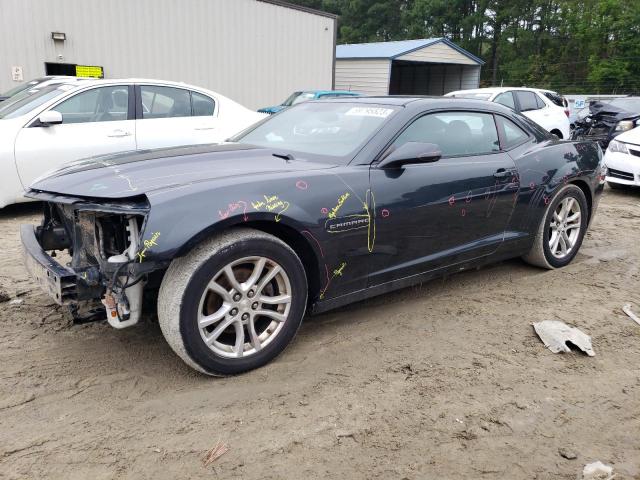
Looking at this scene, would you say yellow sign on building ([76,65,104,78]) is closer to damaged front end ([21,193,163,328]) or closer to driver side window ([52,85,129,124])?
driver side window ([52,85,129,124])

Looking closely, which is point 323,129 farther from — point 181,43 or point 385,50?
point 385,50

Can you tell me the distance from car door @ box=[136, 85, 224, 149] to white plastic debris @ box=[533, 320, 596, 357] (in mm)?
4372

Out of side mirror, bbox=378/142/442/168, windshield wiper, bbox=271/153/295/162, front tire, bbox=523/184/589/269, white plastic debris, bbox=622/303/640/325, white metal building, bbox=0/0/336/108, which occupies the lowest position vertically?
white plastic debris, bbox=622/303/640/325

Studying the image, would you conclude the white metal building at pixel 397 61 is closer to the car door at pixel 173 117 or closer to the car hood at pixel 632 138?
the car hood at pixel 632 138

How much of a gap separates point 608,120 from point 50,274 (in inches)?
525

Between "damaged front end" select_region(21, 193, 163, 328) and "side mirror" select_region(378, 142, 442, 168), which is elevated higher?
"side mirror" select_region(378, 142, 442, 168)

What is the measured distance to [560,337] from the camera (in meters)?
3.47

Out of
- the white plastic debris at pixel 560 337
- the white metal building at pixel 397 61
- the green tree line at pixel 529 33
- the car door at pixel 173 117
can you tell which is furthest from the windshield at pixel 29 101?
the green tree line at pixel 529 33

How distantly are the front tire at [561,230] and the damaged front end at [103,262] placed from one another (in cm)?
328

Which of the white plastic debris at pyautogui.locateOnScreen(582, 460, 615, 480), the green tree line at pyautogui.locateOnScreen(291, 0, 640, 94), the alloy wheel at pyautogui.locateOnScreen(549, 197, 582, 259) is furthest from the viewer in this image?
the green tree line at pyautogui.locateOnScreen(291, 0, 640, 94)

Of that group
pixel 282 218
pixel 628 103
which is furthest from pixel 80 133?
pixel 628 103

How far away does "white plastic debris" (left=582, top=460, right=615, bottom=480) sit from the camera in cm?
229

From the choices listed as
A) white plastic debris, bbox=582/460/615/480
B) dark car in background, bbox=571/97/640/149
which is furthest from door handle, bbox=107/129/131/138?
dark car in background, bbox=571/97/640/149

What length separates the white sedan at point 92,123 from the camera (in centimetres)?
584
